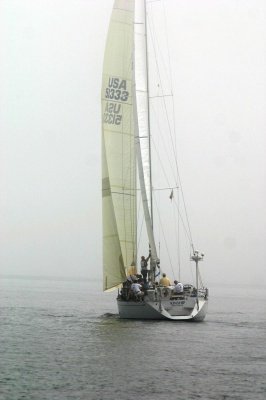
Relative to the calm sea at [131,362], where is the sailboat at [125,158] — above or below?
above

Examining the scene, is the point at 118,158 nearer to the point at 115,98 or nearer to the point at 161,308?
the point at 115,98

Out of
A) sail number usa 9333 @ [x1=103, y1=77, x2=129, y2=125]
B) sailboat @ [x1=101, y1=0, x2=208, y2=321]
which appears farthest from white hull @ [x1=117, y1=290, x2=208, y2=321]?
sail number usa 9333 @ [x1=103, y1=77, x2=129, y2=125]

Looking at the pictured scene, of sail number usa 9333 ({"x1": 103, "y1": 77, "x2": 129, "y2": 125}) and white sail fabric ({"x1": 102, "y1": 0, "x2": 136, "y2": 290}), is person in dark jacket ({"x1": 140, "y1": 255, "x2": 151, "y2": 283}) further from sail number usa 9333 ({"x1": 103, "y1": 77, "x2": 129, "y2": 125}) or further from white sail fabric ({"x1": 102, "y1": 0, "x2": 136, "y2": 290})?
sail number usa 9333 ({"x1": 103, "y1": 77, "x2": 129, "y2": 125})

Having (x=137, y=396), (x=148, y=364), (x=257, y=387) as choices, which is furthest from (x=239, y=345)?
(x=137, y=396)

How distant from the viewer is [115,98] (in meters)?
39.4

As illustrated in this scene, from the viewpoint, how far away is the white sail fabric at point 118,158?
1513 inches

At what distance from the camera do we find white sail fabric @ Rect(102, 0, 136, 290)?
126 feet

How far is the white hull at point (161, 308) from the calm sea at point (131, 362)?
0.47 meters

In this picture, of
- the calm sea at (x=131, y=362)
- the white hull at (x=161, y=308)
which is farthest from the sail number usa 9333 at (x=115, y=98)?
the calm sea at (x=131, y=362)

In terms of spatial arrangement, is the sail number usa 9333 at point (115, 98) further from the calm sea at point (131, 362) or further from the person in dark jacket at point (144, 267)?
the calm sea at point (131, 362)

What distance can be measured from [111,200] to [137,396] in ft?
69.5

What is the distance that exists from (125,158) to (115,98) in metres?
3.52

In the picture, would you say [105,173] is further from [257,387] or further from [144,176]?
[257,387]

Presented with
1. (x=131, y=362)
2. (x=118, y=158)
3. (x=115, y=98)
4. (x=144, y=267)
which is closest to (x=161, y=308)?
(x=144, y=267)
